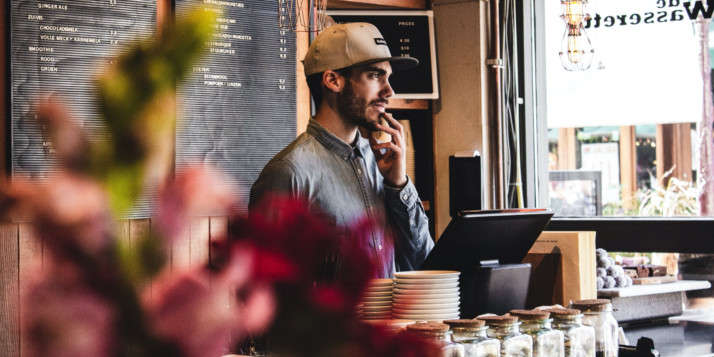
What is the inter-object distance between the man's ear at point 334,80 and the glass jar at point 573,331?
3.87 ft

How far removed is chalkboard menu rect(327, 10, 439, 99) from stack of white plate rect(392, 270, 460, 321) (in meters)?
2.59

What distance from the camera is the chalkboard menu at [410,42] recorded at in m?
→ 4.43

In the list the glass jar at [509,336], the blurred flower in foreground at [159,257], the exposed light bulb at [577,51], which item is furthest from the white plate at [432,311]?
the exposed light bulb at [577,51]

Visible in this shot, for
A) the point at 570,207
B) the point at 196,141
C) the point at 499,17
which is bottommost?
the point at 570,207

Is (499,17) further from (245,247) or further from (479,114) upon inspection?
(245,247)

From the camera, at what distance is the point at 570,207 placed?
4.87 meters

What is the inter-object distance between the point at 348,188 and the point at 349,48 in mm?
439

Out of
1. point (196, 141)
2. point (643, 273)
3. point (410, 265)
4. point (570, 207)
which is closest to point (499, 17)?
point (570, 207)

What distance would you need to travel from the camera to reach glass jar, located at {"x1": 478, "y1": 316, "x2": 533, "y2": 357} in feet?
5.01

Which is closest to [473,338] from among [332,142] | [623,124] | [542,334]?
[542,334]

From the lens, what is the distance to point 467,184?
446 cm

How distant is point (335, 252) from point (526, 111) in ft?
15.6

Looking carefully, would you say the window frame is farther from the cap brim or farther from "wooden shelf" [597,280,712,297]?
the cap brim

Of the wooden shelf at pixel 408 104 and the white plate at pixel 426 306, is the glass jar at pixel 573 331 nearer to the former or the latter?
the white plate at pixel 426 306
